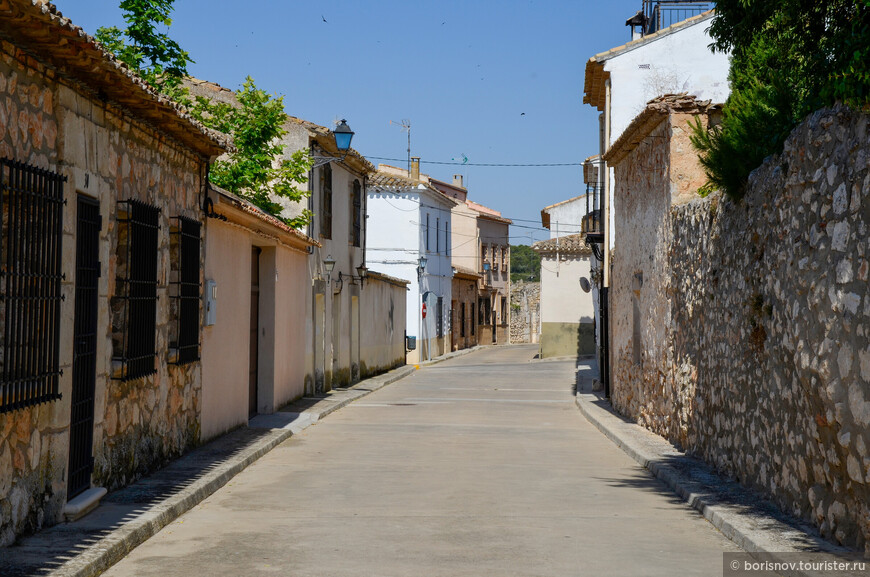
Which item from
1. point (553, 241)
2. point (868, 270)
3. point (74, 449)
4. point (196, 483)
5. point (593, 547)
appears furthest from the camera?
point (553, 241)

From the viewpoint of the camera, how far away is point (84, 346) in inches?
310

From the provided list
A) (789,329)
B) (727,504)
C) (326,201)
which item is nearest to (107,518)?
(727,504)

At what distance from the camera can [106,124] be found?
8.24 m

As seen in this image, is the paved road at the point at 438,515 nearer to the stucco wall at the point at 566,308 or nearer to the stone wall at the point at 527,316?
the stucco wall at the point at 566,308

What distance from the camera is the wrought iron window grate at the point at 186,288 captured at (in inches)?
416

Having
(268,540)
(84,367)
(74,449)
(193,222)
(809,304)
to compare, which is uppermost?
(193,222)

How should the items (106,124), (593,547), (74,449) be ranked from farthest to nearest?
(106,124) < (74,449) < (593,547)

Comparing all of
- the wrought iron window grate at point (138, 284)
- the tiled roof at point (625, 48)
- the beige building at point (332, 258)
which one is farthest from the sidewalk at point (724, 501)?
the tiled roof at point (625, 48)

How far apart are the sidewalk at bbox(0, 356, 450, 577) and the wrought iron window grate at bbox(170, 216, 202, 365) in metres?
1.15

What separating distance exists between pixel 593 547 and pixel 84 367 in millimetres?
4021

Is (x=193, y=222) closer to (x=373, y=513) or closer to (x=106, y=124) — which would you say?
(x=106, y=124)

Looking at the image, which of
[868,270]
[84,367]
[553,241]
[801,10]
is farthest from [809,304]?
[553,241]

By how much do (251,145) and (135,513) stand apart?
12195 millimetres

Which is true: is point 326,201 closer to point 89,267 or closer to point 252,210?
point 252,210
